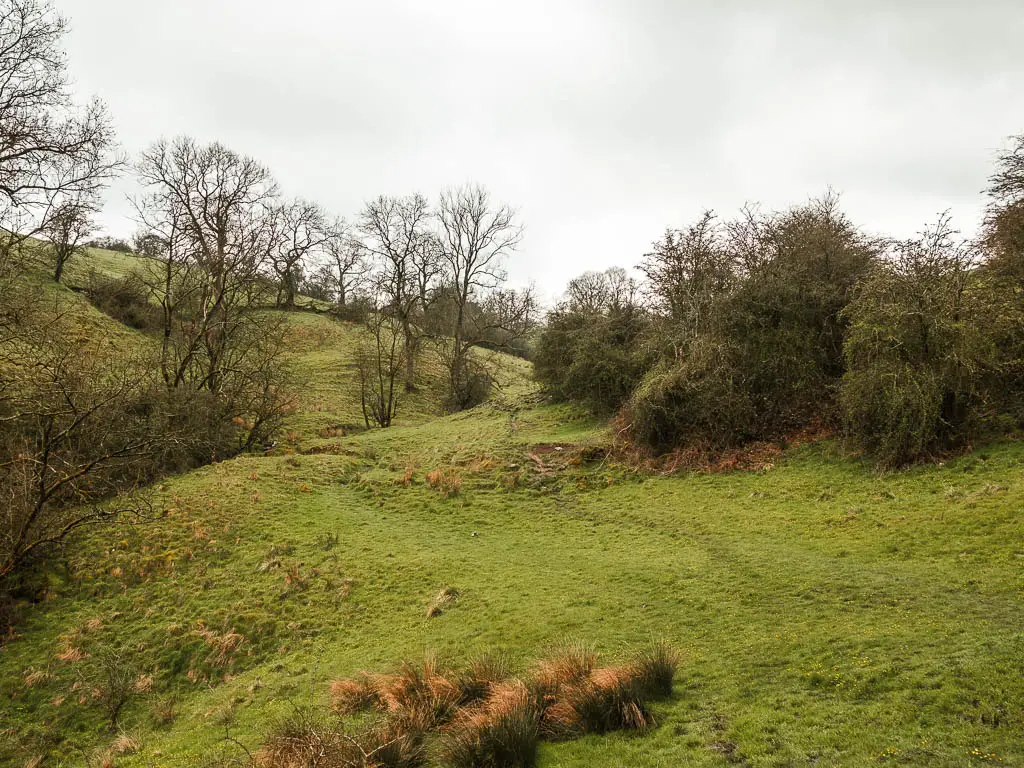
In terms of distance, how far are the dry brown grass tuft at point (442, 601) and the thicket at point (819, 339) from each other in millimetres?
11158

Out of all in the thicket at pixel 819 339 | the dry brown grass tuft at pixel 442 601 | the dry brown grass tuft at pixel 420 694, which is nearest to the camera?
the dry brown grass tuft at pixel 420 694

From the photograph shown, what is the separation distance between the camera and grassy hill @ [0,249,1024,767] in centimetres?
580

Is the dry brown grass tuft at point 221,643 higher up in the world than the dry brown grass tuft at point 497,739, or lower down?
lower down

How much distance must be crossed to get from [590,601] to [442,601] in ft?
11.6

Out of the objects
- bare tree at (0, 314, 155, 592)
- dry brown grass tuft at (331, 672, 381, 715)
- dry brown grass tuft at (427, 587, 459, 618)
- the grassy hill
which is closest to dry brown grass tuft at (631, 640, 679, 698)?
the grassy hill

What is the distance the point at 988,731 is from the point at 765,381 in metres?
16.7

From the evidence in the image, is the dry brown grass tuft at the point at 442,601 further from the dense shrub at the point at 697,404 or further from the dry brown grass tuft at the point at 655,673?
the dense shrub at the point at 697,404

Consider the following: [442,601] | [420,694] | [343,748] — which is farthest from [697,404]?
[343,748]

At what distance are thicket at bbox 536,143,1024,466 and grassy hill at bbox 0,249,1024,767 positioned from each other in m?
1.72

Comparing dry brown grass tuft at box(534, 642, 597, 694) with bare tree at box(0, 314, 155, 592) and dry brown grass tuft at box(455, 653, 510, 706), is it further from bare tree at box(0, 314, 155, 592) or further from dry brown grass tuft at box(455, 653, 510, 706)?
bare tree at box(0, 314, 155, 592)

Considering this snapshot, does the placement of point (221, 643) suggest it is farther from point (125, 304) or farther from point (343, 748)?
point (125, 304)

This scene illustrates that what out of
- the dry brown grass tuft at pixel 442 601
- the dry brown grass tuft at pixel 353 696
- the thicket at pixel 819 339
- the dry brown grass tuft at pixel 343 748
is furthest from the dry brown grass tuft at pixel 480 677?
the thicket at pixel 819 339

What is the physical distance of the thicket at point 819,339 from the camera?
564 inches

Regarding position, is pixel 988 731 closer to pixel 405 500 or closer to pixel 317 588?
pixel 317 588
